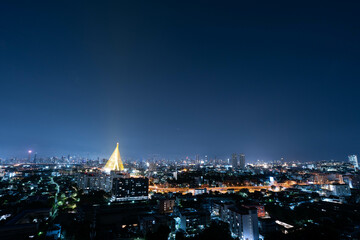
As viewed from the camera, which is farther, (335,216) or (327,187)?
(327,187)

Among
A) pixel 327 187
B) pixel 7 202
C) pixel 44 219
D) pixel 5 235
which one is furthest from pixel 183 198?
pixel 327 187

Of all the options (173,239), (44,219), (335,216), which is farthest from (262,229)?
(44,219)

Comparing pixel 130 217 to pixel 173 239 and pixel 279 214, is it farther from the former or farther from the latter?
pixel 279 214

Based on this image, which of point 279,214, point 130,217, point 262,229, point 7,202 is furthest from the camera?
point 7,202

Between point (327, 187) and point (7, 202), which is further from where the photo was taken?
point (327, 187)

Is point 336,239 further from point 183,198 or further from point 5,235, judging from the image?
point 5,235

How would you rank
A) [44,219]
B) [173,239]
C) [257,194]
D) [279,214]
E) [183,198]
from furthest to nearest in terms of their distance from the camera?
[257,194], [183,198], [279,214], [44,219], [173,239]

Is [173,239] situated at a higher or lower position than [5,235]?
lower

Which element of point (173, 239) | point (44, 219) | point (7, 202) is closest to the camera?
point (173, 239)

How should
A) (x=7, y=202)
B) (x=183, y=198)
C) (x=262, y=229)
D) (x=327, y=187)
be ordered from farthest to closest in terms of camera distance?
1. (x=327, y=187)
2. (x=183, y=198)
3. (x=7, y=202)
4. (x=262, y=229)
